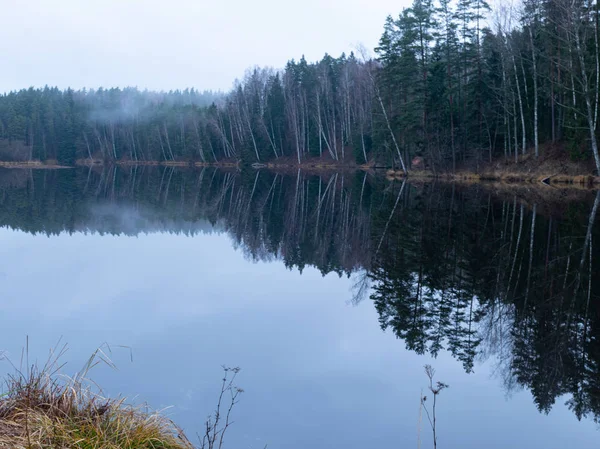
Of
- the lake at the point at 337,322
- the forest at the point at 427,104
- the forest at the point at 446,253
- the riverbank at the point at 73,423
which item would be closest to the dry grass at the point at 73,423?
the riverbank at the point at 73,423

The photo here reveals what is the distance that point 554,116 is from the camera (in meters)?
32.8

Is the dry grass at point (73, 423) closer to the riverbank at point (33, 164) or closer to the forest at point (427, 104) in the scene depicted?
the forest at point (427, 104)

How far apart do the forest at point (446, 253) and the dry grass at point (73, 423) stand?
3622mm

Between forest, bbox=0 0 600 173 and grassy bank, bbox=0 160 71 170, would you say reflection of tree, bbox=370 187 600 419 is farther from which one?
grassy bank, bbox=0 160 71 170

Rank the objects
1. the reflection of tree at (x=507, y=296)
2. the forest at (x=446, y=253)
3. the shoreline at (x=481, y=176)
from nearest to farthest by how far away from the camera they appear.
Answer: the reflection of tree at (x=507, y=296) → the forest at (x=446, y=253) → the shoreline at (x=481, y=176)

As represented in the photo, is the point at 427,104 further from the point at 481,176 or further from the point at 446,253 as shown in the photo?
the point at 446,253

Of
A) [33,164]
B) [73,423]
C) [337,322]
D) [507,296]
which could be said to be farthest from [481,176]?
[33,164]

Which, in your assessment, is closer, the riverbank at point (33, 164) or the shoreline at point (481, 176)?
the shoreline at point (481, 176)

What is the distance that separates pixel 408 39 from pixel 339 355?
1431 inches

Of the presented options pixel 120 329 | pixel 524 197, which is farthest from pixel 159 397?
pixel 524 197

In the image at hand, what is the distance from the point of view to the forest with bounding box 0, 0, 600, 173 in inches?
1116

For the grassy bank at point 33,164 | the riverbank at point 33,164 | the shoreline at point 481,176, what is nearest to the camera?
the shoreline at point 481,176

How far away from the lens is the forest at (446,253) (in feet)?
20.0

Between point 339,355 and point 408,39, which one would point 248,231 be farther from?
point 408,39
